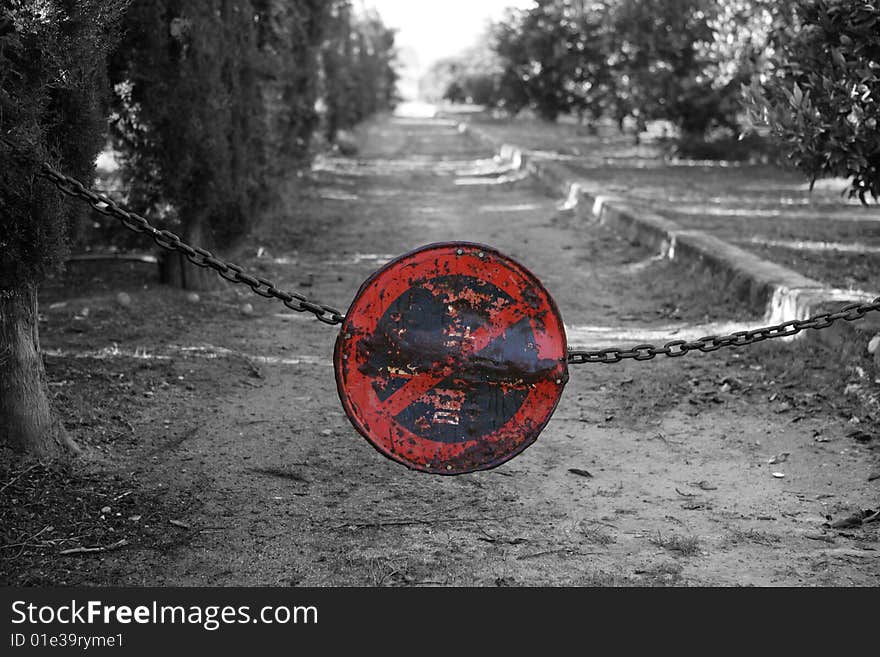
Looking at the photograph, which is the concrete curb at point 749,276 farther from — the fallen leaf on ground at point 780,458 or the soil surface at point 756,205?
the fallen leaf on ground at point 780,458

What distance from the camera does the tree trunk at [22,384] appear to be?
4406mm

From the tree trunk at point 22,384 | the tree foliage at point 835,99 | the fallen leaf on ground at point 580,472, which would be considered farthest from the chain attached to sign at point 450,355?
the tree foliage at point 835,99

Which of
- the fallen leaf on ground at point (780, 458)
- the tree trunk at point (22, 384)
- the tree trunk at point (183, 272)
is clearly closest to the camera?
the tree trunk at point (22, 384)

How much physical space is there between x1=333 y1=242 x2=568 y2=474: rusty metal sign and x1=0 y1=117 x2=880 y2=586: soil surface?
0.46m

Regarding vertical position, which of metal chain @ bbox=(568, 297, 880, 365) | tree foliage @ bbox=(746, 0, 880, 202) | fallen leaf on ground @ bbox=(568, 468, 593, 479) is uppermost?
tree foliage @ bbox=(746, 0, 880, 202)

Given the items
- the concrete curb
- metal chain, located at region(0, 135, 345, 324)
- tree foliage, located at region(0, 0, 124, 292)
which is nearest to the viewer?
metal chain, located at region(0, 135, 345, 324)

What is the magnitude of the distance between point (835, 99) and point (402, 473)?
450cm

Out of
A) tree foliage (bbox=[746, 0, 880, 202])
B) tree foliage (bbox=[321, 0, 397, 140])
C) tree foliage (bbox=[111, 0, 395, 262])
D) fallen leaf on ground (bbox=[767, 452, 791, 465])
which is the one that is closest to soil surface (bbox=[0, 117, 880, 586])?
fallen leaf on ground (bbox=[767, 452, 791, 465])

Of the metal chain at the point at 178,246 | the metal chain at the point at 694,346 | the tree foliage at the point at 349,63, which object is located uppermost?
the tree foliage at the point at 349,63

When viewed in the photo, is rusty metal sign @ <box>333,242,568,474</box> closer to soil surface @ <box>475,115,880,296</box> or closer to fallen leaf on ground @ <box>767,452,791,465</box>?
fallen leaf on ground @ <box>767,452,791,465</box>

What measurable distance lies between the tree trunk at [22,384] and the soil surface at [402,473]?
0.12 m

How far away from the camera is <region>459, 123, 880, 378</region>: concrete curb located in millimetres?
6176

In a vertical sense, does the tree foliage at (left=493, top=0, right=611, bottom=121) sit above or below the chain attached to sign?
above

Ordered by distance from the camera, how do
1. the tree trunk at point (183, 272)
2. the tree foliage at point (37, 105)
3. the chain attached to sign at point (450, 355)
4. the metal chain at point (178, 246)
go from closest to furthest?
the metal chain at point (178, 246) → the chain attached to sign at point (450, 355) → the tree foliage at point (37, 105) → the tree trunk at point (183, 272)
